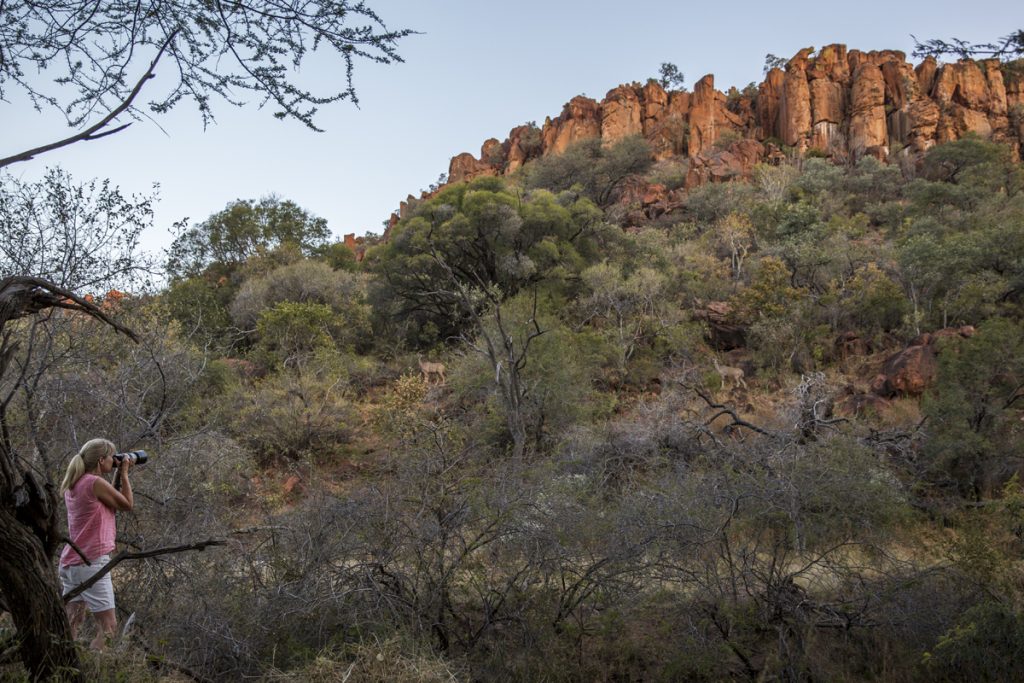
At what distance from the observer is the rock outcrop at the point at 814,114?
41438 mm

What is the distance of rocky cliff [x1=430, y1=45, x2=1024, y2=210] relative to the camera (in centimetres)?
4141

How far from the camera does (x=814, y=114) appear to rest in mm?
45031

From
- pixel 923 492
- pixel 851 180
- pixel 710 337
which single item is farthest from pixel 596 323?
pixel 851 180

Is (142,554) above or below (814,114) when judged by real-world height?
below

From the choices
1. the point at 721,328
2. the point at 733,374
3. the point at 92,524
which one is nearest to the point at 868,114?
the point at 721,328

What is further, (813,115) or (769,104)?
(769,104)

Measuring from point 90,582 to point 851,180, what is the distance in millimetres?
37372

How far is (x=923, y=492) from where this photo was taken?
30.1ft

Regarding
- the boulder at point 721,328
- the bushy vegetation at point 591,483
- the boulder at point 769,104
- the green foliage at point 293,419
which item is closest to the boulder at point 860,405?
the bushy vegetation at point 591,483

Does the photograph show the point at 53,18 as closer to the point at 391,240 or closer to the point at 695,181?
the point at 391,240

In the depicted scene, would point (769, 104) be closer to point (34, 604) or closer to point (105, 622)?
point (105, 622)

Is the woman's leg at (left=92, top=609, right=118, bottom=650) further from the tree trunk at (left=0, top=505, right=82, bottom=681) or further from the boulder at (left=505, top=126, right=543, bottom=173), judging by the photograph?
the boulder at (left=505, top=126, right=543, bottom=173)

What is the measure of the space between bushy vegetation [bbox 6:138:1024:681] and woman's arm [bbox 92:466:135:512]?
87cm

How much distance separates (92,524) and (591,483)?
5.03 meters
